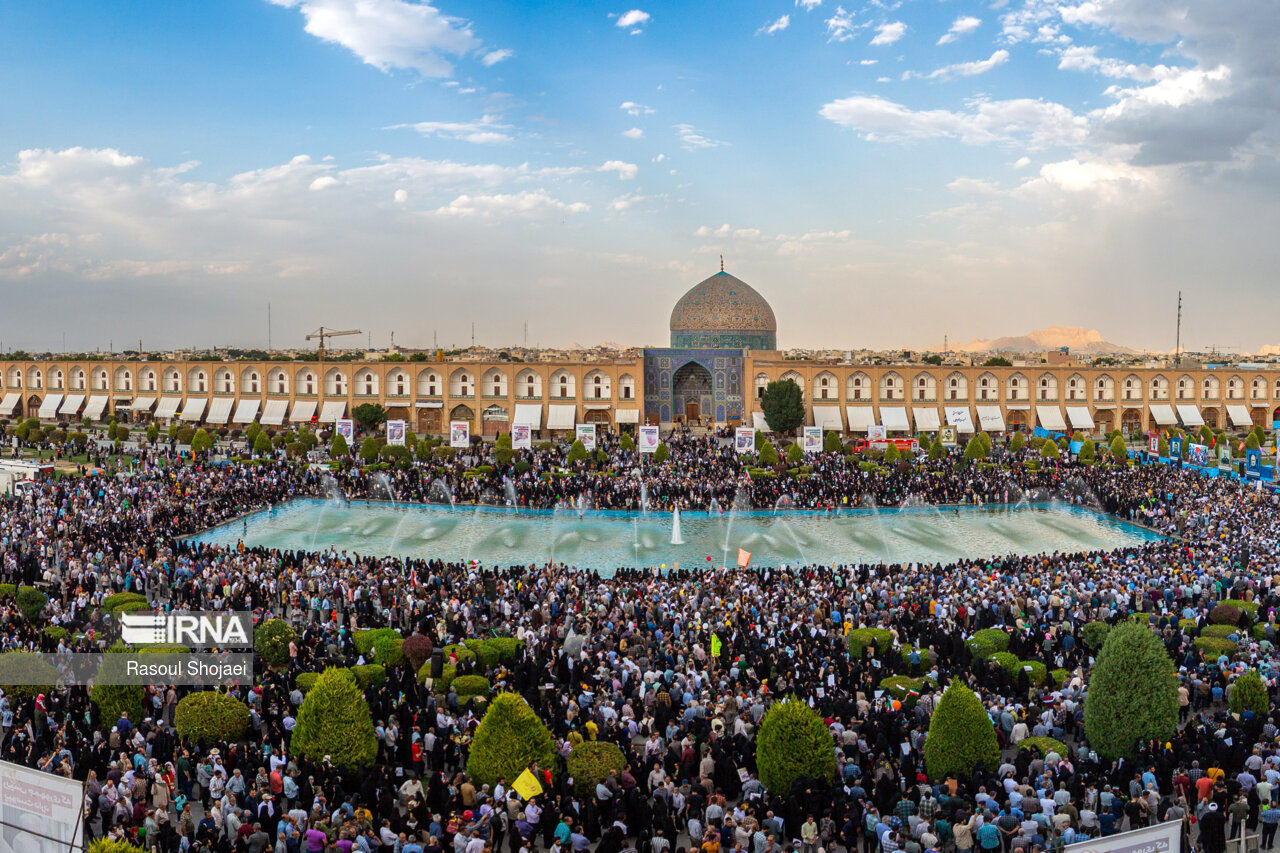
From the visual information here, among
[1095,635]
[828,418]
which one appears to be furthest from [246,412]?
[1095,635]

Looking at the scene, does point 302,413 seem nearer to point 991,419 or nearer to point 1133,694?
point 991,419

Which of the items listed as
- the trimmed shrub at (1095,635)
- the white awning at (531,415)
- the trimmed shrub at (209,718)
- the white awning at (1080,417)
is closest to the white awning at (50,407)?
the white awning at (531,415)

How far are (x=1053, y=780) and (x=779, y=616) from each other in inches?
256

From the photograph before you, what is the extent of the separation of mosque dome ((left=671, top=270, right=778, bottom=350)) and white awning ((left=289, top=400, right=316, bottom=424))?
776 inches

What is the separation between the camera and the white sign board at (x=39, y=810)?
6657mm

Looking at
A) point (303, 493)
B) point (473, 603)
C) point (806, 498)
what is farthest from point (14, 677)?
point (806, 498)

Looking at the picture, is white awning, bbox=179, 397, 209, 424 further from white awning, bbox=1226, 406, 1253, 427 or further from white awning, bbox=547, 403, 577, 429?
white awning, bbox=1226, 406, 1253, 427

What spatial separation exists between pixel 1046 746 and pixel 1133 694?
108 centimetres

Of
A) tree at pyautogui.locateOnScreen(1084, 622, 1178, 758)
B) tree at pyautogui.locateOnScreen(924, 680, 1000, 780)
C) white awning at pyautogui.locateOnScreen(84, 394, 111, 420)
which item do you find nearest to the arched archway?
white awning at pyautogui.locateOnScreen(84, 394, 111, 420)


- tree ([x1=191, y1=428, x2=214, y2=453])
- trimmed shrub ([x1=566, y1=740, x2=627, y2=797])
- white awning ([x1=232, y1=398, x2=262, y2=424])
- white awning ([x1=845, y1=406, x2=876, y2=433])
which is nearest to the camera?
trimmed shrub ([x1=566, y1=740, x2=627, y2=797])

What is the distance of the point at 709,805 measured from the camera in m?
9.53

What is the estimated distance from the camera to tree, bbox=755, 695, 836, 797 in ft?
31.7

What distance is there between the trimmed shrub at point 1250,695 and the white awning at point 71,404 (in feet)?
190

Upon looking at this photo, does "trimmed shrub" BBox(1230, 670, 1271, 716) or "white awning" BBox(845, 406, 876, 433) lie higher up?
"white awning" BBox(845, 406, 876, 433)
